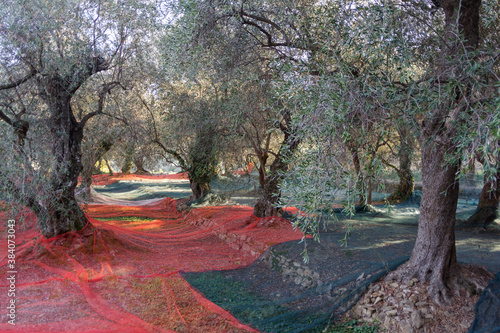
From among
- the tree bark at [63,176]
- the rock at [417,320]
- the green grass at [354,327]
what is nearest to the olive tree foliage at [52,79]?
the tree bark at [63,176]

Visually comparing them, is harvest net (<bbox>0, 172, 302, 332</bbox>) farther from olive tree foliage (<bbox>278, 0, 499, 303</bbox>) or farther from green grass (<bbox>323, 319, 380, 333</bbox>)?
olive tree foliage (<bbox>278, 0, 499, 303</bbox>)

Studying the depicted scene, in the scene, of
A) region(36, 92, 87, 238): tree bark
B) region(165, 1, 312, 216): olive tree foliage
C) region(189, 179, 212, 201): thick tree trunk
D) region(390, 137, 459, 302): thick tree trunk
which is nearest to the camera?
region(390, 137, 459, 302): thick tree trunk

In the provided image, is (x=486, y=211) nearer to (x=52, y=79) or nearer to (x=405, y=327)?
(x=405, y=327)

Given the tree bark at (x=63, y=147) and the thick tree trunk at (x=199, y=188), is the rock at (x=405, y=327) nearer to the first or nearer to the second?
the tree bark at (x=63, y=147)

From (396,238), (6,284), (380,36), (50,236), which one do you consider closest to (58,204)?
(50,236)

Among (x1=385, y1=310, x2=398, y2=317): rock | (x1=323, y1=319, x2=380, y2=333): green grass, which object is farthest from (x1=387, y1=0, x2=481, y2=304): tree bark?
(x1=323, y1=319, x2=380, y2=333): green grass

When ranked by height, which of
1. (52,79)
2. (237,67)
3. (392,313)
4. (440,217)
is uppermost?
(237,67)

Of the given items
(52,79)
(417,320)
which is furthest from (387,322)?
(52,79)

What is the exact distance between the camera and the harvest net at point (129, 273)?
4.54 m

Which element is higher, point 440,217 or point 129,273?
point 440,217

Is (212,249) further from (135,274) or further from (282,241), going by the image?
(135,274)

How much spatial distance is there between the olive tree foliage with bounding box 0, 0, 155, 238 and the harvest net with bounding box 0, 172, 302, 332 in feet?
2.50

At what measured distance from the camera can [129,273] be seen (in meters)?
6.48

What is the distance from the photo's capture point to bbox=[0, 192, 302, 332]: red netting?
454cm
